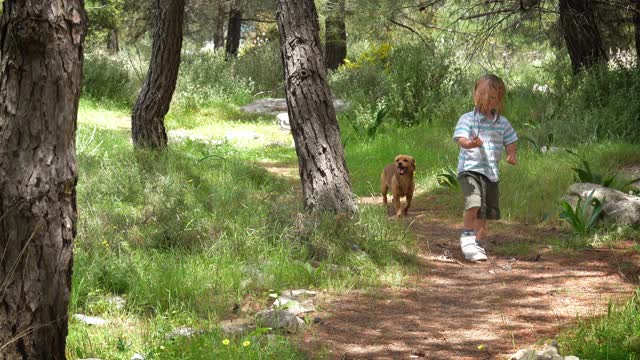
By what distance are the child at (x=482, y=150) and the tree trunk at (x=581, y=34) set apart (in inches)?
253

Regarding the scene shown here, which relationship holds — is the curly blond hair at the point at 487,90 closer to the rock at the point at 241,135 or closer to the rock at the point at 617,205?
the rock at the point at 617,205

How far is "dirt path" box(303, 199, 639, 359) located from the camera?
4727 mm

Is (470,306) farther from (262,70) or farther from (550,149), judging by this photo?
(262,70)

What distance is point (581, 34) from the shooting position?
13195 mm

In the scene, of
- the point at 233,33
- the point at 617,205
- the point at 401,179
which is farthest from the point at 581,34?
the point at 233,33

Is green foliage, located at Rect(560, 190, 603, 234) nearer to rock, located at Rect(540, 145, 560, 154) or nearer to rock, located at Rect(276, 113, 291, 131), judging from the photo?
rock, located at Rect(540, 145, 560, 154)

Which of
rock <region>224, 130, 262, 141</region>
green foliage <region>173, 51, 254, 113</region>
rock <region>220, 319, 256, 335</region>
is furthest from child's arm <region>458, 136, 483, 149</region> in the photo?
green foliage <region>173, 51, 254, 113</region>

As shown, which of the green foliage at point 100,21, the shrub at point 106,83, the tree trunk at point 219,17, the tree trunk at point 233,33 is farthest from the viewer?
the tree trunk at point 233,33

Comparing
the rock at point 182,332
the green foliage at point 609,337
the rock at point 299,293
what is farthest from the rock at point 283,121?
the green foliage at point 609,337

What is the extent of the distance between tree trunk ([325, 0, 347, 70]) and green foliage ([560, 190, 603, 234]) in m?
11.9

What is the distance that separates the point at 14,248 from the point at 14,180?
32cm

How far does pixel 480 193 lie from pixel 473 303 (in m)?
1.66

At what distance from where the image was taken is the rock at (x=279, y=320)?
4.86 meters

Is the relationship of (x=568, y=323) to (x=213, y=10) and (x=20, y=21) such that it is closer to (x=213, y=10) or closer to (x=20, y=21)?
(x=20, y=21)
